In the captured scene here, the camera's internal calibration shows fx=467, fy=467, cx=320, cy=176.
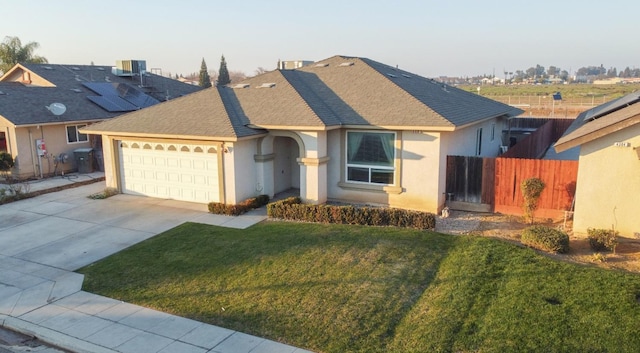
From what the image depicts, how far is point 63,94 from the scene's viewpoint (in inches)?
1016

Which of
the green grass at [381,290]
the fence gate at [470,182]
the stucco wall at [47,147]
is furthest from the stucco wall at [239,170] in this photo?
the stucco wall at [47,147]

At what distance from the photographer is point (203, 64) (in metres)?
73.4

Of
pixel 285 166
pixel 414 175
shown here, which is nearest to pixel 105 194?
pixel 285 166

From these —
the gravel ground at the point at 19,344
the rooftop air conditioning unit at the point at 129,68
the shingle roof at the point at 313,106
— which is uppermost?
the rooftop air conditioning unit at the point at 129,68

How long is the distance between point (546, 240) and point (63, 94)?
2518 cm

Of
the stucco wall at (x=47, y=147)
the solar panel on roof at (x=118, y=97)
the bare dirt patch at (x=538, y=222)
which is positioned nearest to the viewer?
the bare dirt patch at (x=538, y=222)

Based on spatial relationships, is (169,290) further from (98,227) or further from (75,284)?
(98,227)

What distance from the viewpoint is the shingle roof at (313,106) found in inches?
614

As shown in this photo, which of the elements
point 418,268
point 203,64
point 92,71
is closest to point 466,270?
point 418,268

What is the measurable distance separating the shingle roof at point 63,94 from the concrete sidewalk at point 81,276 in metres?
5.53

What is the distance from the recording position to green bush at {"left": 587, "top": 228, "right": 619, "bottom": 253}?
1105 cm

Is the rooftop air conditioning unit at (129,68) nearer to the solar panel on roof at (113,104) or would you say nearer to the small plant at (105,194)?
the solar panel on roof at (113,104)

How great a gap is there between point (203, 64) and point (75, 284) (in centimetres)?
6726

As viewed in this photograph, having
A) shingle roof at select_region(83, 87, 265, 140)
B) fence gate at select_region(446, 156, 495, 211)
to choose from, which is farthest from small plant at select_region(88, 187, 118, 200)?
fence gate at select_region(446, 156, 495, 211)
